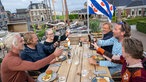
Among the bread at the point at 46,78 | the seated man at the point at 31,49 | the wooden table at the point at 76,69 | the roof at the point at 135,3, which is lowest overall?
the wooden table at the point at 76,69

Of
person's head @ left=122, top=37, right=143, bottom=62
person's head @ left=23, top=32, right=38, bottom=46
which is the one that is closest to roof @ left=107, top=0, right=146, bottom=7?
person's head @ left=23, top=32, right=38, bottom=46

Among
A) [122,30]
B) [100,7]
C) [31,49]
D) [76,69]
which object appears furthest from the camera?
[100,7]

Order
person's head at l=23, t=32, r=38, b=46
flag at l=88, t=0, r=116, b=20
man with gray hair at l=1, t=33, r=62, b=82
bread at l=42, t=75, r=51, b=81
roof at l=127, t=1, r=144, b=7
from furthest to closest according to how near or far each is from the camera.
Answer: roof at l=127, t=1, r=144, b=7 < flag at l=88, t=0, r=116, b=20 < person's head at l=23, t=32, r=38, b=46 < bread at l=42, t=75, r=51, b=81 < man with gray hair at l=1, t=33, r=62, b=82

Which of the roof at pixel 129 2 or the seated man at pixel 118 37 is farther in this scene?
the roof at pixel 129 2

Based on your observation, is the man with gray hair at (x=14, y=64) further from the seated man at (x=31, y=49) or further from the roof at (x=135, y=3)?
the roof at (x=135, y=3)

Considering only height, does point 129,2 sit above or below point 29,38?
above

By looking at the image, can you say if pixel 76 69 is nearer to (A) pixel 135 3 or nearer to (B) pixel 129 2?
(A) pixel 135 3

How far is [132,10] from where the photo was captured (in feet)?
125

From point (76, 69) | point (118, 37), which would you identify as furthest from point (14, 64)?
point (118, 37)

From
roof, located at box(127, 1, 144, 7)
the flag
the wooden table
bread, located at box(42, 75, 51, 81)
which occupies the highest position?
roof, located at box(127, 1, 144, 7)

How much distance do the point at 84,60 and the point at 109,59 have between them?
1.60 ft

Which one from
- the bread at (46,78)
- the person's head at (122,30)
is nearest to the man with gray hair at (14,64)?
the bread at (46,78)

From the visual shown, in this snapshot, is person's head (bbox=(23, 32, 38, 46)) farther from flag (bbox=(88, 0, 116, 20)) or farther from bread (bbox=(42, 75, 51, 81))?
flag (bbox=(88, 0, 116, 20))

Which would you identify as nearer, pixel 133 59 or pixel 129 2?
pixel 133 59
